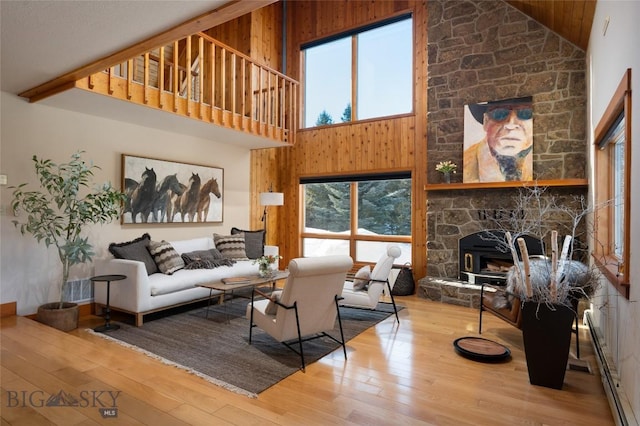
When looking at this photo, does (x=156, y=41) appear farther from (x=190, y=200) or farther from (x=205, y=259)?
(x=190, y=200)

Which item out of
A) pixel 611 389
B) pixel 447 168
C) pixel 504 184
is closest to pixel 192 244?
pixel 447 168

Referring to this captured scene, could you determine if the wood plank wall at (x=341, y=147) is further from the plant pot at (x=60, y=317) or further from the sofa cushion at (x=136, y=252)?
the plant pot at (x=60, y=317)

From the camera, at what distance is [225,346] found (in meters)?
3.51

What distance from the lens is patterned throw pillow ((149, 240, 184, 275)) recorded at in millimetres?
4785

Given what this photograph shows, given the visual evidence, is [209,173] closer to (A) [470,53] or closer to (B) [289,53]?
(B) [289,53]

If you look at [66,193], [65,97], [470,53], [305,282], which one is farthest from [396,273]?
[65,97]

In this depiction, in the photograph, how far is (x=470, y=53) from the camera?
571cm

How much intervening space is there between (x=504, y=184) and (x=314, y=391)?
4068 millimetres

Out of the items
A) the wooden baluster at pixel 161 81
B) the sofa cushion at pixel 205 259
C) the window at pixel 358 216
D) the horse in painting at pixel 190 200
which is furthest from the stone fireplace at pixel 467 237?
the wooden baluster at pixel 161 81

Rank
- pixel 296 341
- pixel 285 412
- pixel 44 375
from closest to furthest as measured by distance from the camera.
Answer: pixel 285 412 → pixel 44 375 → pixel 296 341

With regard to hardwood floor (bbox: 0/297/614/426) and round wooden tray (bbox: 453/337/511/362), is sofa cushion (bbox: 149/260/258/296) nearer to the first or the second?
hardwood floor (bbox: 0/297/614/426)

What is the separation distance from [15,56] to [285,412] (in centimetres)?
365

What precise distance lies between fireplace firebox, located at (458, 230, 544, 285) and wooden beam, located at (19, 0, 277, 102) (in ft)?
14.5

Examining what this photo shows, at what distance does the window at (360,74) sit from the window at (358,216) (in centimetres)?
130
